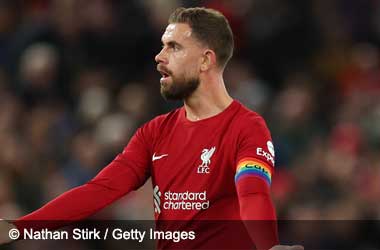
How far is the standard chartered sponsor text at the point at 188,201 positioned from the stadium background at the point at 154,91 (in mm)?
2704

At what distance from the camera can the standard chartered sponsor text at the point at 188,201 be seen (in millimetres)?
4598

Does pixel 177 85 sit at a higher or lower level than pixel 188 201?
higher

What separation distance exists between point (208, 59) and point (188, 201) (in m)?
0.68

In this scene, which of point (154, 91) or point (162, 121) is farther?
point (154, 91)

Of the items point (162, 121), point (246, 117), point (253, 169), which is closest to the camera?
point (253, 169)

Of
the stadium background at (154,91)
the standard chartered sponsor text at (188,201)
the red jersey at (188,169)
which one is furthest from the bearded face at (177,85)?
the stadium background at (154,91)

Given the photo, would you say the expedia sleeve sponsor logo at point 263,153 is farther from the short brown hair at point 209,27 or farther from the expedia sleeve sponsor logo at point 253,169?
the short brown hair at point 209,27

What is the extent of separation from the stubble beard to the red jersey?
0.15 metres

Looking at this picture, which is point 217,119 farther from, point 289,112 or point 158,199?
point 289,112

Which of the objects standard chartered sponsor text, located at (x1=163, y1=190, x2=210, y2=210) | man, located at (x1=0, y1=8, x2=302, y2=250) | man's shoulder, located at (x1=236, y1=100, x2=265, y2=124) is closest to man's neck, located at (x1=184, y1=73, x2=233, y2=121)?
man, located at (x1=0, y1=8, x2=302, y2=250)

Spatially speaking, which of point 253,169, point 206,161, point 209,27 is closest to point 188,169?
point 206,161

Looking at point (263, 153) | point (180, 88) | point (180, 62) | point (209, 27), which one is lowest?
point (263, 153)

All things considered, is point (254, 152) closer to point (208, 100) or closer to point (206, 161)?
point (206, 161)

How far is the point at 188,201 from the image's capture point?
15.1 feet
